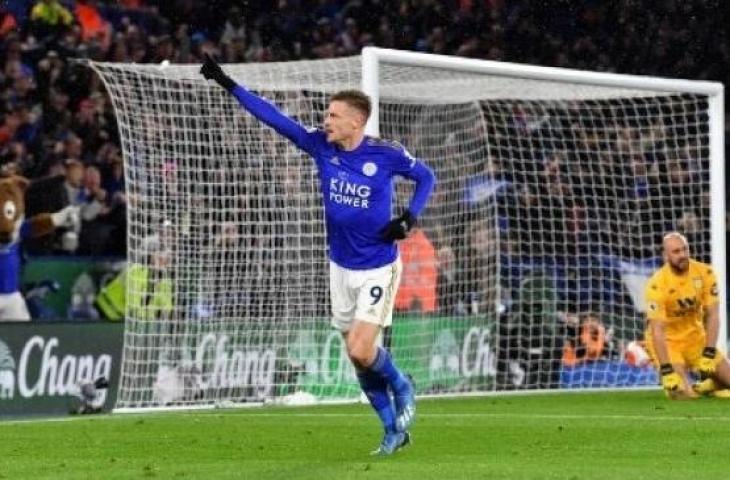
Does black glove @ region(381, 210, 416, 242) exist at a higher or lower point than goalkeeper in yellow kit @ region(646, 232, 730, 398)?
higher

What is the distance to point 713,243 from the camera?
18.1 m

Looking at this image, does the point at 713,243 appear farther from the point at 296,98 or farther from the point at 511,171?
the point at 296,98

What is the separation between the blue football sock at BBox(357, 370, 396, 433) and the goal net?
5860mm

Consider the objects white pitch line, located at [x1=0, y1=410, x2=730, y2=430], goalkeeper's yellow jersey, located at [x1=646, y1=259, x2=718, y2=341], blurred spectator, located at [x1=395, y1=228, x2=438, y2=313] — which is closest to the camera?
white pitch line, located at [x1=0, y1=410, x2=730, y2=430]

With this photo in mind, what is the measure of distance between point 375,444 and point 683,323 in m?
6.40

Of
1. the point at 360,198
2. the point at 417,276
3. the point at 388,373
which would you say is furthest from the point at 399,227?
the point at 417,276

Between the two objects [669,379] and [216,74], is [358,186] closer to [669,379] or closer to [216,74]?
[216,74]

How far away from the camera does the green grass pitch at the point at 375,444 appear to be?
918cm

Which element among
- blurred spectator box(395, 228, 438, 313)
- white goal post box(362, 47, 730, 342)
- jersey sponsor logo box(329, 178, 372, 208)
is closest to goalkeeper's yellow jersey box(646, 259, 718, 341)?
white goal post box(362, 47, 730, 342)

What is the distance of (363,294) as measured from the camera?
10375mm

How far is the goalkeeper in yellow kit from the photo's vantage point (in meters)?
16.3

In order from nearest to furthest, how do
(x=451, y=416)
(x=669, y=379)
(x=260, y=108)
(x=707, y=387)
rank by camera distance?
1. (x=260, y=108)
2. (x=451, y=416)
3. (x=669, y=379)
4. (x=707, y=387)

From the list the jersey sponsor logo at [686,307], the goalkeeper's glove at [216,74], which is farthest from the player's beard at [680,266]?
the goalkeeper's glove at [216,74]

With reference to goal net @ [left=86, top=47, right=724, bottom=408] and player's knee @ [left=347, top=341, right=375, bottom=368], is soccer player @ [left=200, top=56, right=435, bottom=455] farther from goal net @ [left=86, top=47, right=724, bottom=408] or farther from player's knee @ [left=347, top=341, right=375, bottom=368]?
goal net @ [left=86, top=47, right=724, bottom=408]
